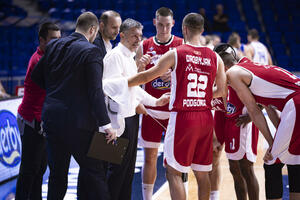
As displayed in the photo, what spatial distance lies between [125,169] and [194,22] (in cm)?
140

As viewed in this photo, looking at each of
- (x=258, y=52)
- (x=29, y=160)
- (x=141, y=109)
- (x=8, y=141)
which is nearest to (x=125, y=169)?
(x=141, y=109)

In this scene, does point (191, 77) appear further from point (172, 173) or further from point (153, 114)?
point (153, 114)

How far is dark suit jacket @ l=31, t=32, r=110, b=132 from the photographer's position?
345cm

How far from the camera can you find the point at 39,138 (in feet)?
13.9

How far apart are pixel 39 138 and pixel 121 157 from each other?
0.99 m

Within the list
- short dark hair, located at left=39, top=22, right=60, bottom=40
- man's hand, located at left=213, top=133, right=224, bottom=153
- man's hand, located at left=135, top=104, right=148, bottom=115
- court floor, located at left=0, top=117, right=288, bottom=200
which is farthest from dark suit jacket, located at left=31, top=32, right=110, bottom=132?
court floor, located at left=0, top=117, right=288, bottom=200

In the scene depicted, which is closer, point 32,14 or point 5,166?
point 5,166

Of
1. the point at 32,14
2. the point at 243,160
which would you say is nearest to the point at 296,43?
the point at 32,14

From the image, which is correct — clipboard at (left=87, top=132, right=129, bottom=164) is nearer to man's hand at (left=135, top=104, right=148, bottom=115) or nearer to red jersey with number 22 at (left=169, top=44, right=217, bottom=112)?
man's hand at (left=135, top=104, right=148, bottom=115)

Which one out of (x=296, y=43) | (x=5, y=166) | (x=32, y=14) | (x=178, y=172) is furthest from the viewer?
(x=32, y=14)

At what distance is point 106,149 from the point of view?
357cm

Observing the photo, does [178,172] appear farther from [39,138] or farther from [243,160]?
[39,138]

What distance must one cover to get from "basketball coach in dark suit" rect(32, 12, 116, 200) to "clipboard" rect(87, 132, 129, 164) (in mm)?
52

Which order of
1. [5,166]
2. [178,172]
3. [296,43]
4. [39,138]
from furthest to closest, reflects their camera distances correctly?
[296,43]
[5,166]
[39,138]
[178,172]
